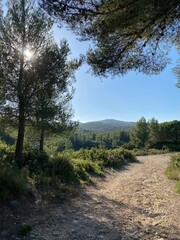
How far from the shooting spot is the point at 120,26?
6.23m

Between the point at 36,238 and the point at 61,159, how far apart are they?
22.8 ft

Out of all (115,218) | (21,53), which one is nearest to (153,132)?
(21,53)

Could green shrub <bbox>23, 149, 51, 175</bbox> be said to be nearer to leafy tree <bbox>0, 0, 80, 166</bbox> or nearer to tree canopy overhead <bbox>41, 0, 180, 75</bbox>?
leafy tree <bbox>0, 0, 80, 166</bbox>

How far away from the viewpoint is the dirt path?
16.7ft

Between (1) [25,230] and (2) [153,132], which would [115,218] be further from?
(2) [153,132]

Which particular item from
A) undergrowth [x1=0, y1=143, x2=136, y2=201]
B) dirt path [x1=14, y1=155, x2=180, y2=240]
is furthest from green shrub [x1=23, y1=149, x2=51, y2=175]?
dirt path [x1=14, y1=155, x2=180, y2=240]

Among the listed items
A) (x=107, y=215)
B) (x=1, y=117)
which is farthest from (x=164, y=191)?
(x=1, y=117)

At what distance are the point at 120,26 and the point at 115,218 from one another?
4.85 meters

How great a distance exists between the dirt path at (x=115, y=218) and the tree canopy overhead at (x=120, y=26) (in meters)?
4.10

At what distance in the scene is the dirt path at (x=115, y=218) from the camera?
5.09 metres

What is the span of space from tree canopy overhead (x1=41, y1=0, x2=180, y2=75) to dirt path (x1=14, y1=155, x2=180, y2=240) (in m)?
4.10

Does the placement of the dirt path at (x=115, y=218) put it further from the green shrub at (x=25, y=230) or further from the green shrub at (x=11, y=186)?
the green shrub at (x=11, y=186)

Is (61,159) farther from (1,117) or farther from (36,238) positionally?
(36,238)

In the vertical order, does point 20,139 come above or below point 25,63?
below
